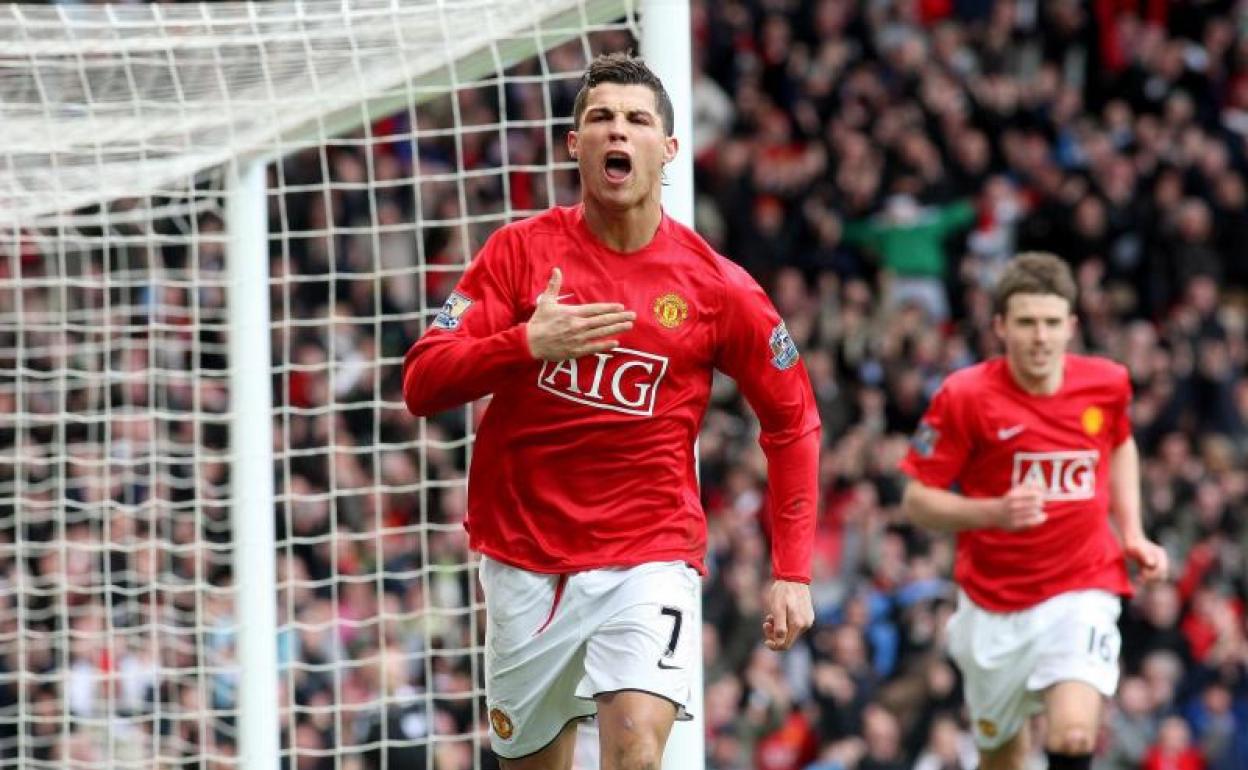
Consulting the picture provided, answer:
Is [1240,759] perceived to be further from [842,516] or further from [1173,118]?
[1173,118]

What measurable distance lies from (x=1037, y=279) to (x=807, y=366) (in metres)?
7.84

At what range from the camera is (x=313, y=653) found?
11.6 m

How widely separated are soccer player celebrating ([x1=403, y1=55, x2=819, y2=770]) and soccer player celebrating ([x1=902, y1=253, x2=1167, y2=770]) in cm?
222

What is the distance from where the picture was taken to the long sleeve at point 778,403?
6121 millimetres

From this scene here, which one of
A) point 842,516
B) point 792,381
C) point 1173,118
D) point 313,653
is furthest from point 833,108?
point 792,381

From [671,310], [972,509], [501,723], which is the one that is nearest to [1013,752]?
[972,509]

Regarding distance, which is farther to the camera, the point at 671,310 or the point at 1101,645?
the point at 1101,645

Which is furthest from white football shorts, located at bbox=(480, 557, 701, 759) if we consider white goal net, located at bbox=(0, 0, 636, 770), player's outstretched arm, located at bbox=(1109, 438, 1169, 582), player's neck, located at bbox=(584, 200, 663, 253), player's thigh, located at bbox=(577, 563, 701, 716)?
player's outstretched arm, located at bbox=(1109, 438, 1169, 582)

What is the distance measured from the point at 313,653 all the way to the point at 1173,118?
363 inches

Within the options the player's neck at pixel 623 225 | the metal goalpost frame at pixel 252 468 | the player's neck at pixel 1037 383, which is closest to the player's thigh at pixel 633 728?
the player's neck at pixel 623 225

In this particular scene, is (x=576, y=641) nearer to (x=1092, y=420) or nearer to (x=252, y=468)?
(x=252, y=468)

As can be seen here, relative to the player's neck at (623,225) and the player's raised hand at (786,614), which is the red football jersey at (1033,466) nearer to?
the player's raised hand at (786,614)

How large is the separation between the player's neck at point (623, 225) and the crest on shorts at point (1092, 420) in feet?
9.53

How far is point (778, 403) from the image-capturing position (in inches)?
243
